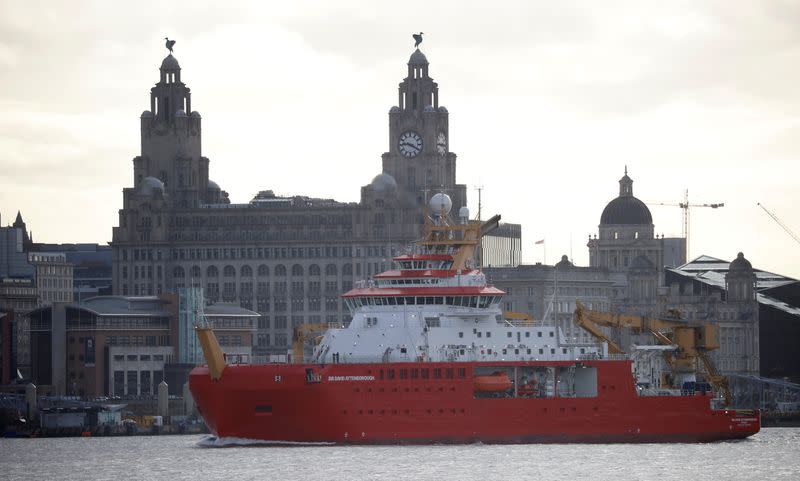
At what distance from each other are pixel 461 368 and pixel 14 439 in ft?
129

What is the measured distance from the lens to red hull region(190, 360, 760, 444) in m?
127

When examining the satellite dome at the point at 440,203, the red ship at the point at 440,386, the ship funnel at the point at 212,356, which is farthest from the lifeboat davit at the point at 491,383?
the satellite dome at the point at 440,203

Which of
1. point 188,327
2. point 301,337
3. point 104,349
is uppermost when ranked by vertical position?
point 188,327

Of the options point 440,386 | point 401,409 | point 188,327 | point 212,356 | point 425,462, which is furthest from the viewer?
point 188,327

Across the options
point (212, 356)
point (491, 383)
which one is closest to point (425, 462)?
point (491, 383)

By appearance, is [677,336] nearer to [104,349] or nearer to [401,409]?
[401,409]

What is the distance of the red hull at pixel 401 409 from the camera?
A: 4990 inches

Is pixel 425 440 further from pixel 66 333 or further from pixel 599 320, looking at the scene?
pixel 66 333

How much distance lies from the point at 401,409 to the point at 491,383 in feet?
16.1

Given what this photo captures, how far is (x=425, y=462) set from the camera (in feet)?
389

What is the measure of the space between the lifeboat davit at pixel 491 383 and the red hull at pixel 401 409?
19.6 inches

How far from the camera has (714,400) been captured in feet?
441

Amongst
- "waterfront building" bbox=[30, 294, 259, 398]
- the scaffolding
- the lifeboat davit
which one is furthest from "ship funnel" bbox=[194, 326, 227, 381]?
the scaffolding

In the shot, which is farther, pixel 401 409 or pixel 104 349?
pixel 104 349
